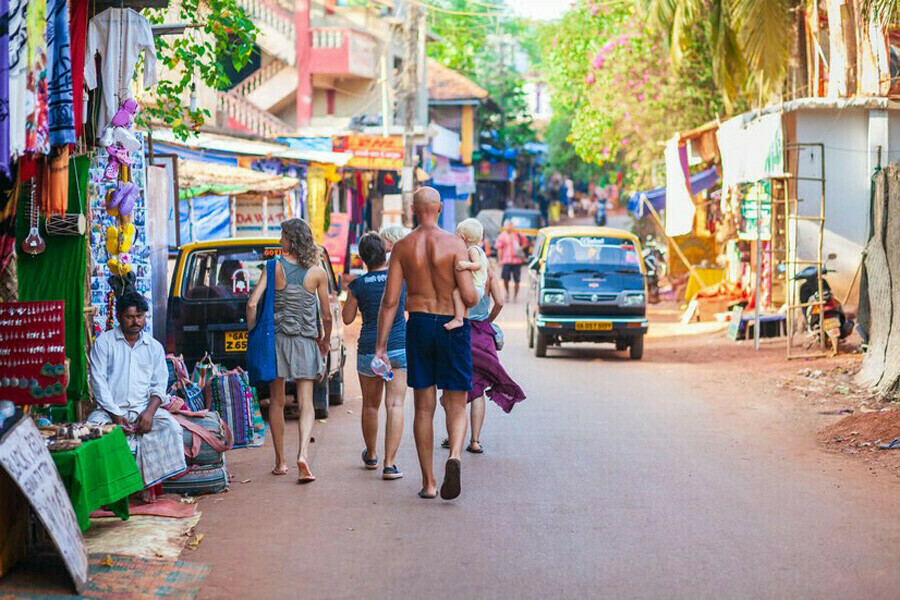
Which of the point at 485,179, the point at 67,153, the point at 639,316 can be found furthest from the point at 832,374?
the point at 485,179

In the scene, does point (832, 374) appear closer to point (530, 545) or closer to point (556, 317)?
point (556, 317)

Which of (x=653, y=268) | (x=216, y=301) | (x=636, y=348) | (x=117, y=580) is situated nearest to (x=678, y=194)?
(x=653, y=268)

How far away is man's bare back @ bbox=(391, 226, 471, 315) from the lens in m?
8.41

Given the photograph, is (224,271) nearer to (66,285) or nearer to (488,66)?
(66,285)

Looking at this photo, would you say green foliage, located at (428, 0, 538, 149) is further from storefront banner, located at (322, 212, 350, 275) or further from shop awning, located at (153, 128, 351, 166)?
shop awning, located at (153, 128, 351, 166)

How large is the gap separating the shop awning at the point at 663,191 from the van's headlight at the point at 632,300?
33.0 ft

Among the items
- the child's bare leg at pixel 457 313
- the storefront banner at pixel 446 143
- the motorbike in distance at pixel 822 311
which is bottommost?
the motorbike in distance at pixel 822 311

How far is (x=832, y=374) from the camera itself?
15469mm

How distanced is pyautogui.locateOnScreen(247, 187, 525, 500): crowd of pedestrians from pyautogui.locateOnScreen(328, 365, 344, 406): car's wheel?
9.34 ft

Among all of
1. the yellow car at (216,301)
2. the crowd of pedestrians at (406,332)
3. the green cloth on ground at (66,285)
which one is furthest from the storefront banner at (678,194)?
the green cloth on ground at (66,285)

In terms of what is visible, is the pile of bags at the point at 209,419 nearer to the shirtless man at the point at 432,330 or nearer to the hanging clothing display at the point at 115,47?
the shirtless man at the point at 432,330

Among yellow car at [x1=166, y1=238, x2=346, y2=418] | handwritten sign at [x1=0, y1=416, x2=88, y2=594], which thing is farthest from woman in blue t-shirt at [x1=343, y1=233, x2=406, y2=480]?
handwritten sign at [x1=0, y1=416, x2=88, y2=594]

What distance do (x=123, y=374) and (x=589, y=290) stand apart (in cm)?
1126

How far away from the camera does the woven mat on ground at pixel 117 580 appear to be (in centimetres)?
603
